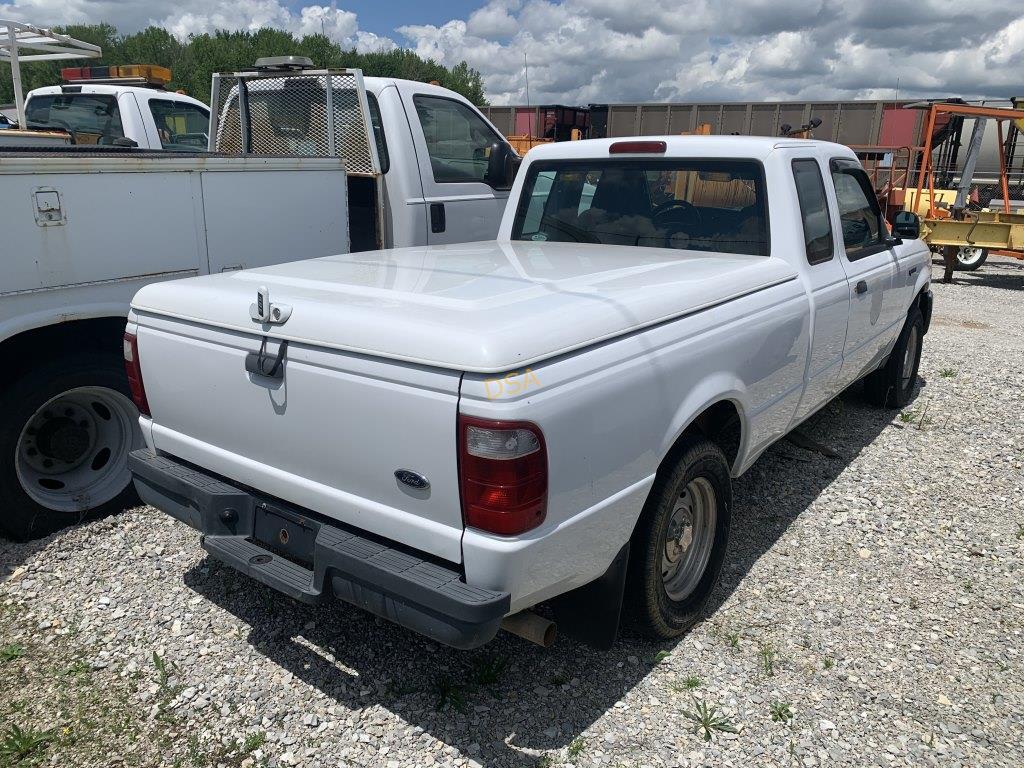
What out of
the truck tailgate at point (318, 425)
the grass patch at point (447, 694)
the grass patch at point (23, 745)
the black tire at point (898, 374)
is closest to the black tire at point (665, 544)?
the grass patch at point (447, 694)

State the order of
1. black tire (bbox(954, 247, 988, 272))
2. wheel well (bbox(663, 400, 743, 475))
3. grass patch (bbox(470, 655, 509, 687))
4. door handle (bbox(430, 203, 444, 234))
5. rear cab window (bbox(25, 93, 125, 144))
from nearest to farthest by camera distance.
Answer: grass patch (bbox(470, 655, 509, 687))
wheel well (bbox(663, 400, 743, 475))
door handle (bbox(430, 203, 444, 234))
rear cab window (bbox(25, 93, 125, 144))
black tire (bbox(954, 247, 988, 272))

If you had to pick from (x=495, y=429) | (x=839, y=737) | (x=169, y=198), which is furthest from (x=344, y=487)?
(x=169, y=198)

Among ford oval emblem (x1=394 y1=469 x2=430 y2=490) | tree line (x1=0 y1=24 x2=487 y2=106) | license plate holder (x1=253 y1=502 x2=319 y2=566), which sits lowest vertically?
license plate holder (x1=253 y1=502 x2=319 y2=566)

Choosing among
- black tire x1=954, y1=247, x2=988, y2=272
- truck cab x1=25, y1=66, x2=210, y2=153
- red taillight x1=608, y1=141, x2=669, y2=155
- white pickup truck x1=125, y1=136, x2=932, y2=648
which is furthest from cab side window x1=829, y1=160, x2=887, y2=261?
black tire x1=954, y1=247, x2=988, y2=272

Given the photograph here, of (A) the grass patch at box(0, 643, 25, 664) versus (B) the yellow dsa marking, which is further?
(A) the grass patch at box(0, 643, 25, 664)

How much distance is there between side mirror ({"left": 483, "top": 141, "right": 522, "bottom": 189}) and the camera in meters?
5.71

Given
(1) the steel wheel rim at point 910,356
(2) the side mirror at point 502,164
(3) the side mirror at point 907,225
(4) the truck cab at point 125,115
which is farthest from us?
(4) the truck cab at point 125,115

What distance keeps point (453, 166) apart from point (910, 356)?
12.7 feet

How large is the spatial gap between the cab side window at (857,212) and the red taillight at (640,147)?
1.04 metres

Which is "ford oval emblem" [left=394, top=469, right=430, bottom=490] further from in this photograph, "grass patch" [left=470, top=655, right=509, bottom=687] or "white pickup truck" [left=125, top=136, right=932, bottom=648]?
"grass patch" [left=470, top=655, right=509, bottom=687]

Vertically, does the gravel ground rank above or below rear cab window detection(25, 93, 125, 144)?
below

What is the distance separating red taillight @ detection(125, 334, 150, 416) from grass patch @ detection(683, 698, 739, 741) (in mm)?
2366

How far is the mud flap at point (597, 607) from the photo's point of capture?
9.19 ft

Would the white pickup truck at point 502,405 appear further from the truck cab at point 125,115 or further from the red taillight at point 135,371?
the truck cab at point 125,115
